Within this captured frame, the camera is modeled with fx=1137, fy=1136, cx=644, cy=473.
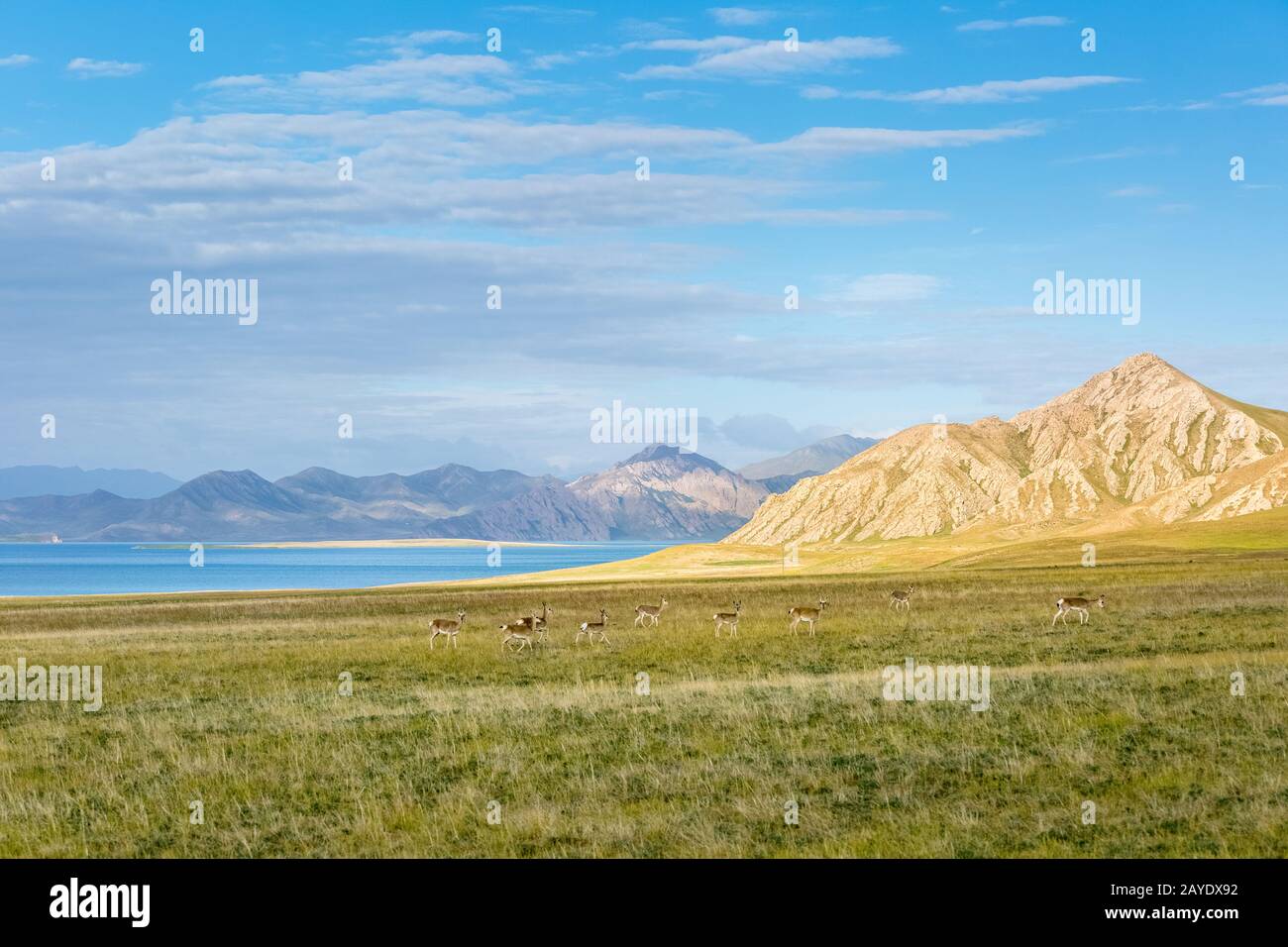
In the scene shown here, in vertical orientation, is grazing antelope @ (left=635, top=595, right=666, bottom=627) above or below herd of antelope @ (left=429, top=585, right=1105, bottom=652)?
below

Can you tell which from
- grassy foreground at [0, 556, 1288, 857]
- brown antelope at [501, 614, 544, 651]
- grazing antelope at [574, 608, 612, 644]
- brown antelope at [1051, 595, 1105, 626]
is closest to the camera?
grassy foreground at [0, 556, 1288, 857]

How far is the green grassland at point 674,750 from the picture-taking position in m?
15.2

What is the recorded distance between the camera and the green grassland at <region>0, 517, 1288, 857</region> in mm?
15234

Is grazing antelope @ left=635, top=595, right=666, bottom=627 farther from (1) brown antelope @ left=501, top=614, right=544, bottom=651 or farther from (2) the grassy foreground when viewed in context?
(2) the grassy foreground

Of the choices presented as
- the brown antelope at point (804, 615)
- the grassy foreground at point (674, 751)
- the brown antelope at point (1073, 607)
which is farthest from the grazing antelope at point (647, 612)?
the brown antelope at point (1073, 607)

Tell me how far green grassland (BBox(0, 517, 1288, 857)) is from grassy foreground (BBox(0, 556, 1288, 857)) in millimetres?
79

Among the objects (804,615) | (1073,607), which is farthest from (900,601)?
(1073,607)

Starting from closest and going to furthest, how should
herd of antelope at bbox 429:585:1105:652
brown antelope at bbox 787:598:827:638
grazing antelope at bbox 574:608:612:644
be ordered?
herd of antelope at bbox 429:585:1105:652 < grazing antelope at bbox 574:608:612:644 < brown antelope at bbox 787:598:827:638

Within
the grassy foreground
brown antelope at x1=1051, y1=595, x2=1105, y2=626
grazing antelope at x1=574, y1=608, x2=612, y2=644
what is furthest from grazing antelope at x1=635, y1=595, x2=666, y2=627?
brown antelope at x1=1051, y1=595, x2=1105, y2=626

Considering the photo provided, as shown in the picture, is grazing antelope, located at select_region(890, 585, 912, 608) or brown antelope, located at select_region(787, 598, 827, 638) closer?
brown antelope, located at select_region(787, 598, 827, 638)

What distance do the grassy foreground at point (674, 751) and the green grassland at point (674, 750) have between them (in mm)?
79

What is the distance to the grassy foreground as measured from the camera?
1523 centimetres

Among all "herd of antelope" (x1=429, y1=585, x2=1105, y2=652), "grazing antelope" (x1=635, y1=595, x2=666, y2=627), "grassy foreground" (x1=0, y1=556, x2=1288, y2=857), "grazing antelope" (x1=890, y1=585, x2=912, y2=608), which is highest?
"grassy foreground" (x1=0, y1=556, x2=1288, y2=857)
